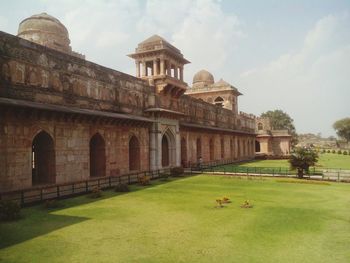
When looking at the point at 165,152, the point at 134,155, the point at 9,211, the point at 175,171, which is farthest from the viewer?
the point at 165,152

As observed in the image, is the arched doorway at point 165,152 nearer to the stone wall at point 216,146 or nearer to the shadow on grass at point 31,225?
the stone wall at point 216,146

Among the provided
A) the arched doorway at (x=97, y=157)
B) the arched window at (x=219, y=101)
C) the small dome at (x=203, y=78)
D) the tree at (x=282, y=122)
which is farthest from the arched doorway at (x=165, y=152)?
the tree at (x=282, y=122)

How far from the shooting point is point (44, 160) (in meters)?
15.9

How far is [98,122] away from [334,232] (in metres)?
13.5

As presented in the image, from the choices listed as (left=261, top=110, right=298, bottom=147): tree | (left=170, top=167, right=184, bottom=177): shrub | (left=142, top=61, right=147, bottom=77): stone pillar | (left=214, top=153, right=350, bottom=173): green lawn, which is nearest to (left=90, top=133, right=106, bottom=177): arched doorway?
(left=170, top=167, right=184, bottom=177): shrub

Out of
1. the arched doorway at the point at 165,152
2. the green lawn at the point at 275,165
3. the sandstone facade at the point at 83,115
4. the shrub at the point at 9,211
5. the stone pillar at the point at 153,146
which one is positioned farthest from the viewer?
the green lawn at the point at 275,165

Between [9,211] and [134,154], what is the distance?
42.6 ft

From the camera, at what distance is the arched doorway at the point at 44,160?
1566 cm

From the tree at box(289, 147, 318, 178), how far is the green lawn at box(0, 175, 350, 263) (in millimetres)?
7367

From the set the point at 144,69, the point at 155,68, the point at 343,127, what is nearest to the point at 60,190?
the point at 155,68

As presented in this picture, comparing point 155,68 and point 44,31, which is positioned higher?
point 44,31

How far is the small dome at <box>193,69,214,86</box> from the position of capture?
54.5m

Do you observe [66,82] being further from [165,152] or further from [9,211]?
[165,152]

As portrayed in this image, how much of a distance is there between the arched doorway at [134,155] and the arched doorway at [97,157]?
3810 millimetres
